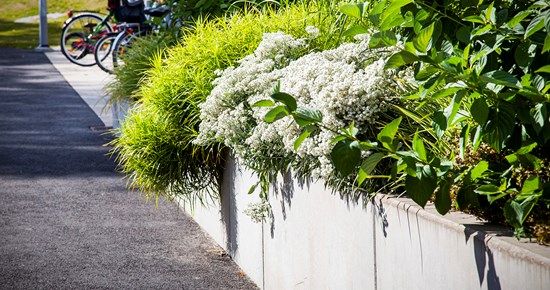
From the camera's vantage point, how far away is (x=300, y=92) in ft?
12.7

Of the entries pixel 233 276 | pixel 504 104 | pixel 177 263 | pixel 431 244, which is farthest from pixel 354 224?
pixel 177 263

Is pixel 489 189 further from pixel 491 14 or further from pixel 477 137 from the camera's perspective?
pixel 491 14

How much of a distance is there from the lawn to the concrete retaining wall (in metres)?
20.4

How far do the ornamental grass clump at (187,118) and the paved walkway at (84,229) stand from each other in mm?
424

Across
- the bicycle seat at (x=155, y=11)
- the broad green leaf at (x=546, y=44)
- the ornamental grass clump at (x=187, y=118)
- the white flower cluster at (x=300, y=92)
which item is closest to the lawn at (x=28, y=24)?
the bicycle seat at (x=155, y=11)

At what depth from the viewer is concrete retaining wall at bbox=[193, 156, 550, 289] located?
240cm

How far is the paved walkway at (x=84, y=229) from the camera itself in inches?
188

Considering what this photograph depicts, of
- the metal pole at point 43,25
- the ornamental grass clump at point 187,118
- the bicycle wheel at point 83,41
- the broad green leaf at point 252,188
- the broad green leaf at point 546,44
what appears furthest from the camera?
the metal pole at point 43,25

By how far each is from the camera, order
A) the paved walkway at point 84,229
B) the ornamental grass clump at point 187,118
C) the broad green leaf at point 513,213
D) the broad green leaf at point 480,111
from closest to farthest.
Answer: the broad green leaf at point 480,111, the broad green leaf at point 513,213, the paved walkway at point 84,229, the ornamental grass clump at point 187,118

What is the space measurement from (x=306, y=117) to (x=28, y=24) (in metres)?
30.7

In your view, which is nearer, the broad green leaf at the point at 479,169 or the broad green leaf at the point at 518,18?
the broad green leaf at the point at 518,18

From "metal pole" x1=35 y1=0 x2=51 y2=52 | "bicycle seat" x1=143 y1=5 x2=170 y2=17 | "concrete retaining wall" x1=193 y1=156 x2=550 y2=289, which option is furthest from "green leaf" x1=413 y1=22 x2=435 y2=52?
"metal pole" x1=35 y1=0 x2=51 y2=52

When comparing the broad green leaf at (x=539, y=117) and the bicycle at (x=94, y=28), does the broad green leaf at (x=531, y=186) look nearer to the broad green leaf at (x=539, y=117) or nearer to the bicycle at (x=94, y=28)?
the broad green leaf at (x=539, y=117)

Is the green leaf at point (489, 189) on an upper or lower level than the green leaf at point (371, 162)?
lower
